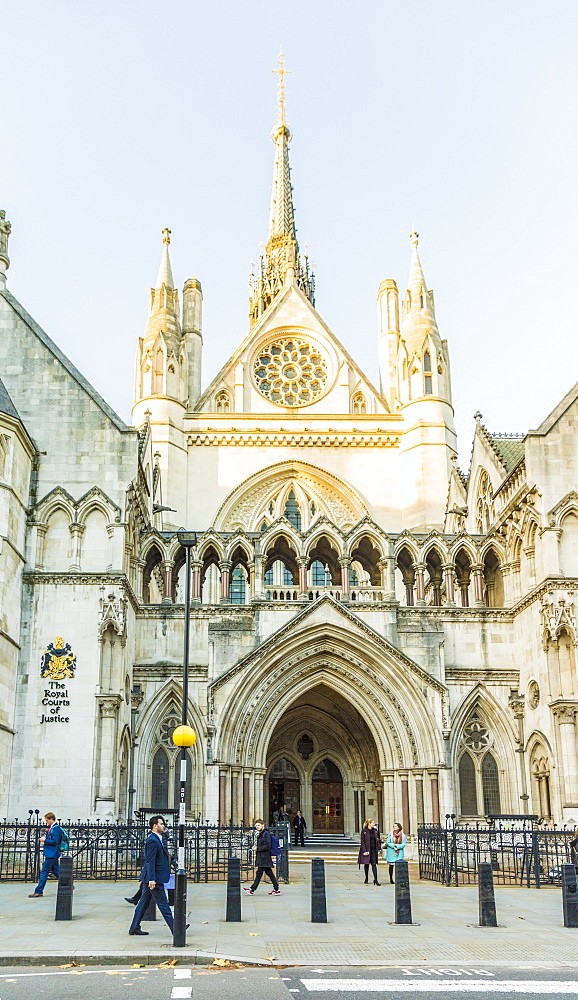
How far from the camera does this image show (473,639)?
30.8 metres

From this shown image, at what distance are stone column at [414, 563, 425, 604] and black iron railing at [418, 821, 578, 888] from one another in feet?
28.7

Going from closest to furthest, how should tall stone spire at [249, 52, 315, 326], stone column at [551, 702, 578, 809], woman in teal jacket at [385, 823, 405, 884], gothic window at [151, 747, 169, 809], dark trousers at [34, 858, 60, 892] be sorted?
dark trousers at [34, 858, 60, 892] → woman in teal jacket at [385, 823, 405, 884] → stone column at [551, 702, 578, 809] → gothic window at [151, 747, 169, 809] → tall stone spire at [249, 52, 315, 326]

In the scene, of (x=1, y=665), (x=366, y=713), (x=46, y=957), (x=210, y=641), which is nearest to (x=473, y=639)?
(x=366, y=713)

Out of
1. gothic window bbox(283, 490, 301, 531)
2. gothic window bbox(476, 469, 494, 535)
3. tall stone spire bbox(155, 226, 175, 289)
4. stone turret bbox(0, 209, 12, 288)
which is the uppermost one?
tall stone spire bbox(155, 226, 175, 289)

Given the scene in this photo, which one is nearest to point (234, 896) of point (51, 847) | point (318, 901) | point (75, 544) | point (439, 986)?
point (318, 901)

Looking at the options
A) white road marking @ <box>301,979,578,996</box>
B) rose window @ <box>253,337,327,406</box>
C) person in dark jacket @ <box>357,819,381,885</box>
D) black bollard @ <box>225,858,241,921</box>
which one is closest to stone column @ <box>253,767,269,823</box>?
person in dark jacket @ <box>357,819,381,885</box>

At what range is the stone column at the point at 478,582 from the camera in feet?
104

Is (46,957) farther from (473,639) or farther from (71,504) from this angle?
(473,639)

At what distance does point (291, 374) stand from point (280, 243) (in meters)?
29.6

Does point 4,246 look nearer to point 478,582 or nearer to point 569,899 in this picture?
point 478,582

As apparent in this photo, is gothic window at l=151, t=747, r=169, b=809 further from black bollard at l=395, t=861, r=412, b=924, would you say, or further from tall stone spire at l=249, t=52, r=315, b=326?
tall stone spire at l=249, t=52, r=315, b=326

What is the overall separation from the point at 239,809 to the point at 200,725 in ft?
8.71

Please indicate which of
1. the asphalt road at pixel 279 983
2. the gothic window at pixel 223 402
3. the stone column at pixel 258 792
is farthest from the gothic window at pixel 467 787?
the gothic window at pixel 223 402

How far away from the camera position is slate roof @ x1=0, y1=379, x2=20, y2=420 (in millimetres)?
26406
